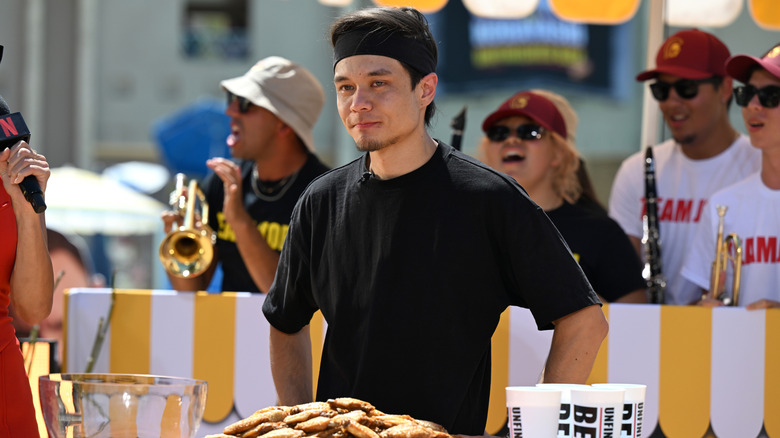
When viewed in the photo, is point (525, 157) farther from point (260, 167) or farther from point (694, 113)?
point (260, 167)

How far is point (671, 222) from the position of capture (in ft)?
17.1

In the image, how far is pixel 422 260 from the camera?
8.86ft

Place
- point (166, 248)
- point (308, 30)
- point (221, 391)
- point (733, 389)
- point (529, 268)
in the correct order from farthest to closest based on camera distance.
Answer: point (308, 30)
point (166, 248)
point (221, 391)
point (733, 389)
point (529, 268)

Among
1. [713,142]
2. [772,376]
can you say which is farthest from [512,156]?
[772,376]

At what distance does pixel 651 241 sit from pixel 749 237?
69 centimetres

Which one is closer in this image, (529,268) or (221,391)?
(529,268)

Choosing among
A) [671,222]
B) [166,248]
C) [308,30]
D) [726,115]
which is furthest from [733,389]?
[308,30]

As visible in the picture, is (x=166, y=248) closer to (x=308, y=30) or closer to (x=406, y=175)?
(x=406, y=175)

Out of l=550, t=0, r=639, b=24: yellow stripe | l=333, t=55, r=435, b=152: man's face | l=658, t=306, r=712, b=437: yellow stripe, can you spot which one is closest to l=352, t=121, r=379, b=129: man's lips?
l=333, t=55, r=435, b=152: man's face

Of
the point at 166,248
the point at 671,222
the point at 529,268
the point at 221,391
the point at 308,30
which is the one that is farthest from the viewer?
the point at 308,30

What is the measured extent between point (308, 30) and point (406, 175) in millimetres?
16698

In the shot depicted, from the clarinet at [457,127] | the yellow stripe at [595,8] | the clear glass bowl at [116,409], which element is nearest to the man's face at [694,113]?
the yellow stripe at [595,8]

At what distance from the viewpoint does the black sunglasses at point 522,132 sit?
16.6 ft

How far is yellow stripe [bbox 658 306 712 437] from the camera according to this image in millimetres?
3979
